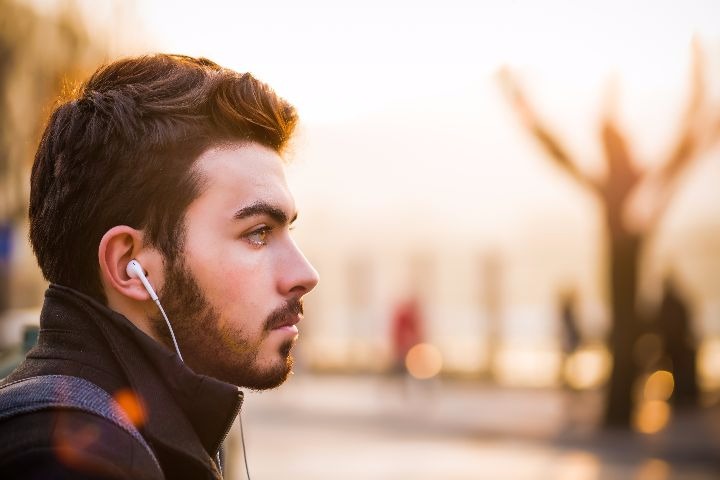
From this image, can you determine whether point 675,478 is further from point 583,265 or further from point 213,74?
point 583,265

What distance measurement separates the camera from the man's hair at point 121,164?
215cm

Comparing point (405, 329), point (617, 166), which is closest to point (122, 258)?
point (617, 166)

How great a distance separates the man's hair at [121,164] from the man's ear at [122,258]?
0.07ft

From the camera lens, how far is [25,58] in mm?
22359

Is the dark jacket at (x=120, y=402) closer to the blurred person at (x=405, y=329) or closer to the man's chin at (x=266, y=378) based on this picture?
the man's chin at (x=266, y=378)

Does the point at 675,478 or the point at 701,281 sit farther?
the point at 701,281

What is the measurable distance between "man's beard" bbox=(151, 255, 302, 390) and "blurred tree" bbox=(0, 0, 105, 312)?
Answer: 20663mm

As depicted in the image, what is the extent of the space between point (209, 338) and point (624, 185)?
1257 centimetres

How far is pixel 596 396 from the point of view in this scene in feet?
63.4

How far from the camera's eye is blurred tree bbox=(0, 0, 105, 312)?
22.1m

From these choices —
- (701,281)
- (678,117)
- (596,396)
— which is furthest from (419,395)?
(701,281)

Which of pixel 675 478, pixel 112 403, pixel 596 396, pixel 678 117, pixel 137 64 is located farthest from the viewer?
pixel 596 396

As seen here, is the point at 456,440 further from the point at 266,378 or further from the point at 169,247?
the point at 169,247

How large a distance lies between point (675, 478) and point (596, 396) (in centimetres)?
784
